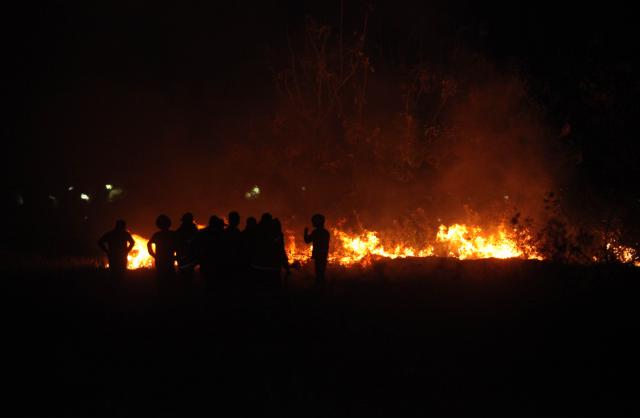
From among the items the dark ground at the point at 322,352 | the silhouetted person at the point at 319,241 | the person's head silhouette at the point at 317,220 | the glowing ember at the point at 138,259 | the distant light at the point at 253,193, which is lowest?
the dark ground at the point at 322,352

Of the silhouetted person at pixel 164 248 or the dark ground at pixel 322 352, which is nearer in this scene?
the dark ground at pixel 322 352

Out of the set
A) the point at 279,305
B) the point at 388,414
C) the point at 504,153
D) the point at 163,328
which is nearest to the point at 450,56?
the point at 504,153

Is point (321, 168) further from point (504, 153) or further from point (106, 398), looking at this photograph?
point (106, 398)

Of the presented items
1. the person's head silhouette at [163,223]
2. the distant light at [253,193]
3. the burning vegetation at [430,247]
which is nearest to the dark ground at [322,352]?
the person's head silhouette at [163,223]

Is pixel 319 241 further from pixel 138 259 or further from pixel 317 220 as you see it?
pixel 138 259

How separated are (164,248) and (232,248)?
5.61 ft

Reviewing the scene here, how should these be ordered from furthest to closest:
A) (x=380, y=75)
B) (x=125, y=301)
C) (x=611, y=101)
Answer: (x=380, y=75) < (x=611, y=101) < (x=125, y=301)

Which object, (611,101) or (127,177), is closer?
(611,101)

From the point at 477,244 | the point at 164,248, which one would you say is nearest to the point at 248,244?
the point at 164,248

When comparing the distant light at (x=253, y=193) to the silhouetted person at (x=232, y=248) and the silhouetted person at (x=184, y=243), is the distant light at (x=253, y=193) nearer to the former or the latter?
the silhouetted person at (x=184, y=243)

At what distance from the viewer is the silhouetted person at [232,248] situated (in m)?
8.27

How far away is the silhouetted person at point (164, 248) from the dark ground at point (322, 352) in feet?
1.58

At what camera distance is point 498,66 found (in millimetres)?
19203

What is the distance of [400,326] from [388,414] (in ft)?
9.37
